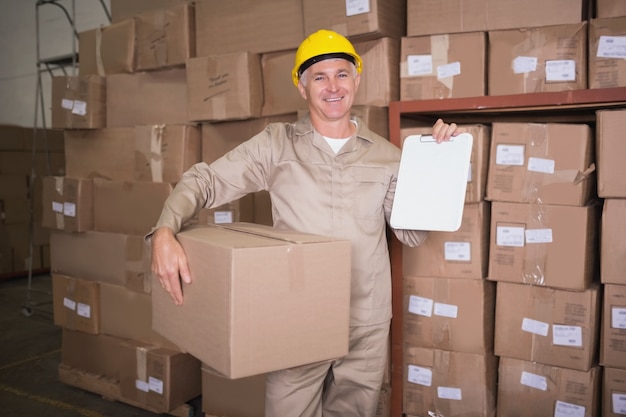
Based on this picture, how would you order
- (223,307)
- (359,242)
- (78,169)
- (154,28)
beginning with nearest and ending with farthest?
(223,307) < (359,242) < (154,28) < (78,169)

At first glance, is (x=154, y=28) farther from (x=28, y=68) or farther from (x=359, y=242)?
(x=28, y=68)

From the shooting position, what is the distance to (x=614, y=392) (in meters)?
2.05

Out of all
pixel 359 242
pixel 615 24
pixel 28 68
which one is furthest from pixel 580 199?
pixel 28 68

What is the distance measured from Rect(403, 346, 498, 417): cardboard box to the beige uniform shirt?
1.67 ft

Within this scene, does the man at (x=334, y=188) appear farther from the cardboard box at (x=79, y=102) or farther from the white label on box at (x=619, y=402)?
the cardboard box at (x=79, y=102)

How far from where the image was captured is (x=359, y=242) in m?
1.89

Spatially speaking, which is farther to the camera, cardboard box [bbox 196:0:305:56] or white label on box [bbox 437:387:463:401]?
cardboard box [bbox 196:0:305:56]

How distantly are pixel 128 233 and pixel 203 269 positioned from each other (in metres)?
1.79

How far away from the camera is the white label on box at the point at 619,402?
2.04m

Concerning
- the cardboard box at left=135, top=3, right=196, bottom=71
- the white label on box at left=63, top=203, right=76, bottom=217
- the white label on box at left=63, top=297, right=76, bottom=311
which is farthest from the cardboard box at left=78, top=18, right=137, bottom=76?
the white label on box at left=63, top=297, right=76, bottom=311

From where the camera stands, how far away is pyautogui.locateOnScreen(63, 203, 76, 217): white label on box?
3160 mm

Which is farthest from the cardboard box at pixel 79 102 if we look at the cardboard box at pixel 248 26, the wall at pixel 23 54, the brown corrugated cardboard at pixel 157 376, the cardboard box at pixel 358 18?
the wall at pixel 23 54

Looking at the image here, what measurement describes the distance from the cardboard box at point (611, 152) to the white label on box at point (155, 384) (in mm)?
2301

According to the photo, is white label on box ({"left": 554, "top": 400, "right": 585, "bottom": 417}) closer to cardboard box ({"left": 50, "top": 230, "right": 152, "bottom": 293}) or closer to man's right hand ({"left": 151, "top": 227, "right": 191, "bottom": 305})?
man's right hand ({"left": 151, "top": 227, "right": 191, "bottom": 305})
